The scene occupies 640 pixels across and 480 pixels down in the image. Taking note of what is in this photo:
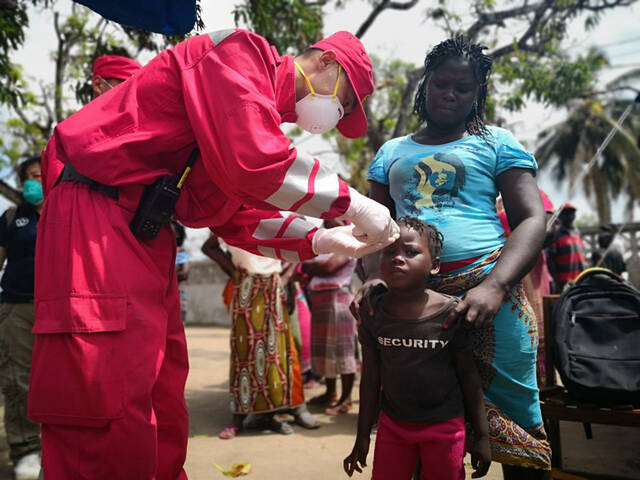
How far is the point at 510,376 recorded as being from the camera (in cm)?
199

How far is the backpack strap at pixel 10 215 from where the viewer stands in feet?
12.3

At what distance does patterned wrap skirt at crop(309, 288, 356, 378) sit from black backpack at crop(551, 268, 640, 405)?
7.70 ft

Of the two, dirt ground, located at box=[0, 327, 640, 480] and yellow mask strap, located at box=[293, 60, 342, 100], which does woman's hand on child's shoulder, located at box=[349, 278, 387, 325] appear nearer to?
yellow mask strap, located at box=[293, 60, 342, 100]

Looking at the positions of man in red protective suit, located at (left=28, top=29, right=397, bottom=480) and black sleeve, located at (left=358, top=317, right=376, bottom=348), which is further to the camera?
black sleeve, located at (left=358, top=317, right=376, bottom=348)

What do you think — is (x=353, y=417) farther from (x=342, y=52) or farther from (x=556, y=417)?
(x=342, y=52)

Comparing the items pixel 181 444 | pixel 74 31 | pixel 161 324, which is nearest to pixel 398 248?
pixel 161 324

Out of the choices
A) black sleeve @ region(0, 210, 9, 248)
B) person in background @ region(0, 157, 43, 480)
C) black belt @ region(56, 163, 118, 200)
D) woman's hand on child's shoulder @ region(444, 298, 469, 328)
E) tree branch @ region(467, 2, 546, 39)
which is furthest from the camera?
tree branch @ region(467, 2, 546, 39)

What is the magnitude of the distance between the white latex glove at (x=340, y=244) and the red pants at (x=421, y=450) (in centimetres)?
65

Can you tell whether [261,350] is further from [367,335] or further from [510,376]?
[510,376]

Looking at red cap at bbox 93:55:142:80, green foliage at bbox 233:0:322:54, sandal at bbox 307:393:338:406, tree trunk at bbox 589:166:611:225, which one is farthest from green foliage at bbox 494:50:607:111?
tree trunk at bbox 589:166:611:225

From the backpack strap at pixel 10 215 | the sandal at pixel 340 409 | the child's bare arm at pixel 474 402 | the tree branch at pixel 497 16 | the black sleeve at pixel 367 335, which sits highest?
the tree branch at pixel 497 16

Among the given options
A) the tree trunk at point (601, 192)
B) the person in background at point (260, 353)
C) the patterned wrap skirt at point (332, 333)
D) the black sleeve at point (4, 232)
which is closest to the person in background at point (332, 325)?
the patterned wrap skirt at point (332, 333)

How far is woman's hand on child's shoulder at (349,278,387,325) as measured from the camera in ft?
7.04

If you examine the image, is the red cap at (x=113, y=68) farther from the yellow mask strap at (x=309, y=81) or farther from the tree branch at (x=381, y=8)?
the tree branch at (x=381, y=8)
